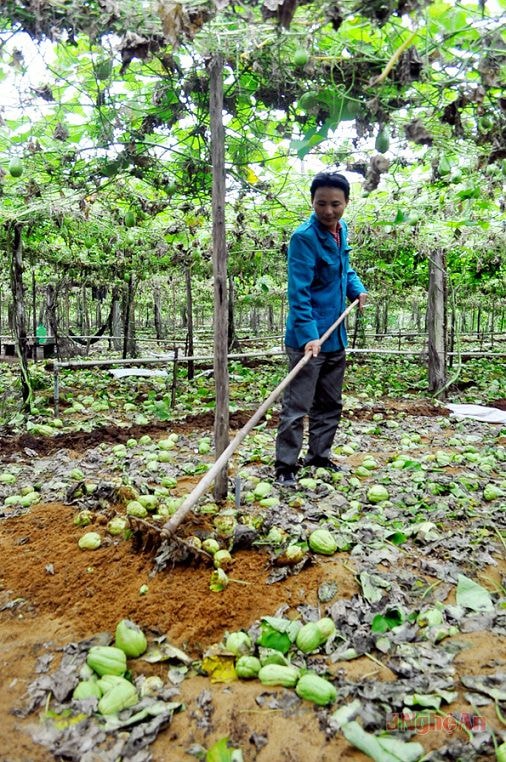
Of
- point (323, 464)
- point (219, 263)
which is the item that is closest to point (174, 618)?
point (219, 263)

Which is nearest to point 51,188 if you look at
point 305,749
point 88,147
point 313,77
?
point 88,147

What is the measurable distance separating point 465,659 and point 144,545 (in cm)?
179

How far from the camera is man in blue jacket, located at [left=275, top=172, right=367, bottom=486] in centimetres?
402

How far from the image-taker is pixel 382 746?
168 cm

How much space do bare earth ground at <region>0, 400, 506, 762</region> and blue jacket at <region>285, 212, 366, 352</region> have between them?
1.93m

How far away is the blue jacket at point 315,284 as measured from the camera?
4.10m

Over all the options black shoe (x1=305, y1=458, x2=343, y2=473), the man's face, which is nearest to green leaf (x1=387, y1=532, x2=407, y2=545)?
black shoe (x1=305, y1=458, x2=343, y2=473)

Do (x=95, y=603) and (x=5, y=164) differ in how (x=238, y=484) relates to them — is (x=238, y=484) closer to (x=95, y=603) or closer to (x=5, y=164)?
(x=95, y=603)

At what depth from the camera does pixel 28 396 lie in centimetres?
780

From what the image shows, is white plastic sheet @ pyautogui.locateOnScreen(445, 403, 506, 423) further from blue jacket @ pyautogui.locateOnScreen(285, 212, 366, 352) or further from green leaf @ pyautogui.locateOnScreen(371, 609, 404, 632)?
green leaf @ pyautogui.locateOnScreen(371, 609, 404, 632)

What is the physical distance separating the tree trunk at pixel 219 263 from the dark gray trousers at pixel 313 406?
78 cm

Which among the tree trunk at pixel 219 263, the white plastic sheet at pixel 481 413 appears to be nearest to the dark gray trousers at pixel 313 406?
the tree trunk at pixel 219 263

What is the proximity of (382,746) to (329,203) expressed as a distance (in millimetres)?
3555

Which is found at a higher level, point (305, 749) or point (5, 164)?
point (5, 164)
